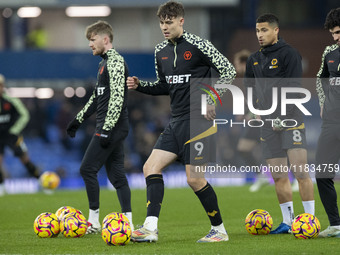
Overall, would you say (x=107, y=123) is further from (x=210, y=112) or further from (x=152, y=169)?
(x=210, y=112)

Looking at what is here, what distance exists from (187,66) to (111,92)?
1.28 meters

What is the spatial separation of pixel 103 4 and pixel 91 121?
19.9 ft

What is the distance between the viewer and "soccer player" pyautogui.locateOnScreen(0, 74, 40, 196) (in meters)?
16.1

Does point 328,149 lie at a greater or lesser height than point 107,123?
lesser

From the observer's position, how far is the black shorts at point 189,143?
7734 millimetres

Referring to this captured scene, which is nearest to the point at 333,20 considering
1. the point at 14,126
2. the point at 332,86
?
the point at 332,86

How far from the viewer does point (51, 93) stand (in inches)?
1053

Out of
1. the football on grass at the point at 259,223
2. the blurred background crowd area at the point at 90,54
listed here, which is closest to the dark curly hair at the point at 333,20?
the football on grass at the point at 259,223

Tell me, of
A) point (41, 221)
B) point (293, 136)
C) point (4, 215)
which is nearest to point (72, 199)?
point (4, 215)

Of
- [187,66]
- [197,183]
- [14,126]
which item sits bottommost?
[197,183]

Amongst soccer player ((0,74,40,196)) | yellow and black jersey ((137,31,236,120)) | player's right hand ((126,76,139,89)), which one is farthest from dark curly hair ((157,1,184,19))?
soccer player ((0,74,40,196))

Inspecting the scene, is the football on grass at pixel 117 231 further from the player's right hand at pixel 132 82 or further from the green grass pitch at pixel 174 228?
the player's right hand at pixel 132 82

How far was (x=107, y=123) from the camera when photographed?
8727mm

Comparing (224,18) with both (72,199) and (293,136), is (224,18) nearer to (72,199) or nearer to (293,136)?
(72,199)
